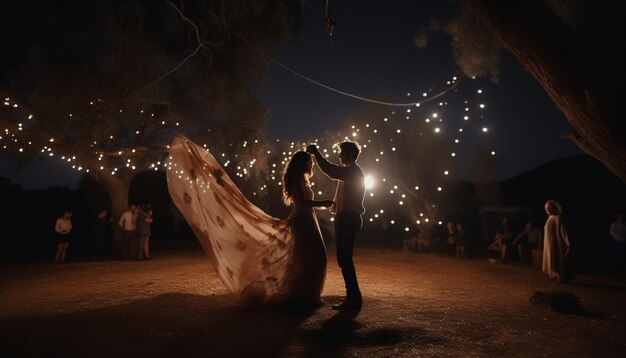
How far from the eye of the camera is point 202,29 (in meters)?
11.8

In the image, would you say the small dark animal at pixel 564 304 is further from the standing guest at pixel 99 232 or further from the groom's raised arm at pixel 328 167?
the standing guest at pixel 99 232

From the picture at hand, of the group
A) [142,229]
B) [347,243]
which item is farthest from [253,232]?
[142,229]

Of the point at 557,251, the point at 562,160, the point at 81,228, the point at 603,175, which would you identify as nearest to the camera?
the point at 557,251

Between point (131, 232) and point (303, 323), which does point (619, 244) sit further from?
point (131, 232)

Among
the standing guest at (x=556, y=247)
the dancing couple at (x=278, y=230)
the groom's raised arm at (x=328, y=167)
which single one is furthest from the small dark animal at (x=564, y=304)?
the standing guest at (x=556, y=247)

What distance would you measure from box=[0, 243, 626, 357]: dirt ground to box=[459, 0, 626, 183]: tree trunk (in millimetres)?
2060

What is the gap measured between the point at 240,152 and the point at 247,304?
987cm

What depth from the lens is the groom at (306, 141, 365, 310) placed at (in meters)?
5.06

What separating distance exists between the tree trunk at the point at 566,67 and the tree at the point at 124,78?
634 centimetres

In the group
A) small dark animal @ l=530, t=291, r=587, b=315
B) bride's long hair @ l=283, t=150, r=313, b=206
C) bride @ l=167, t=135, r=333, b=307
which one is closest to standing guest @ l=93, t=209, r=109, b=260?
bride @ l=167, t=135, r=333, b=307

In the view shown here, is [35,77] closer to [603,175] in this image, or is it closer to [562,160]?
[603,175]

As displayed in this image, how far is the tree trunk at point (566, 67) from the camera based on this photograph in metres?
3.37

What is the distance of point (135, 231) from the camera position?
1221 cm

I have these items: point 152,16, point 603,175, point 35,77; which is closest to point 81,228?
point 35,77
